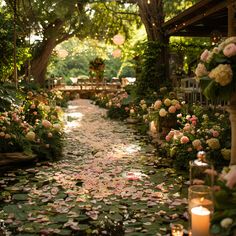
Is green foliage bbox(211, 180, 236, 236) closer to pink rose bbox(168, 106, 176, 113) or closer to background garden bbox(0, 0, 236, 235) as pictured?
background garden bbox(0, 0, 236, 235)

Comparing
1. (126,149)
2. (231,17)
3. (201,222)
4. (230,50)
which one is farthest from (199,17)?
(201,222)

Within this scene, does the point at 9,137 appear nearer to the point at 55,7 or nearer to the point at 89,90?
the point at 55,7

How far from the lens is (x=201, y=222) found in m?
2.93

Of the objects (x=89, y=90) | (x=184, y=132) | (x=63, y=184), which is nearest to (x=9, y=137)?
(x=63, y=184)

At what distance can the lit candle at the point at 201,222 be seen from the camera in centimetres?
292

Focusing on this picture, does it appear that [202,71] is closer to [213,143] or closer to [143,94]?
[213,143]

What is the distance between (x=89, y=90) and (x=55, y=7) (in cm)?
1002

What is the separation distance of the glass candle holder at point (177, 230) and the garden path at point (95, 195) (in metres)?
0.06

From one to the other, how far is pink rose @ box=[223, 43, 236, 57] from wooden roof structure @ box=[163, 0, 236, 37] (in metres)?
3.96

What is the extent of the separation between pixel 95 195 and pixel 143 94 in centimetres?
789

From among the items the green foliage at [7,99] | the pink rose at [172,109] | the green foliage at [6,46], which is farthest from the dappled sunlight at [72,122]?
the green foliage at [7,99]

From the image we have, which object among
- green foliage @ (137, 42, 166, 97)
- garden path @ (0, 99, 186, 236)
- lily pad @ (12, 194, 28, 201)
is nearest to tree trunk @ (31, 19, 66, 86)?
green foliage @ (137, 42, 166, 97)

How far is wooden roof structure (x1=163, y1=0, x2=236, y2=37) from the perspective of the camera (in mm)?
7734

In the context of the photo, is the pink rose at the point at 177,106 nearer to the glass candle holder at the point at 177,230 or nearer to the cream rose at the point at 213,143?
the cream rose at the point at 213,143
